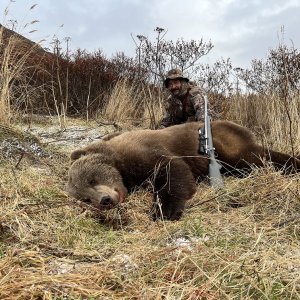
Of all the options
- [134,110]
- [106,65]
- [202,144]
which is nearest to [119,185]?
[202,144]

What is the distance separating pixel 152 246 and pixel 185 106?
4.47 meters

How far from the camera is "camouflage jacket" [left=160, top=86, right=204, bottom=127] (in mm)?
6820

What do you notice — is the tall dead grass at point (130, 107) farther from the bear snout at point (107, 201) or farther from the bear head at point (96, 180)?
the bear snout at point (107, 201)

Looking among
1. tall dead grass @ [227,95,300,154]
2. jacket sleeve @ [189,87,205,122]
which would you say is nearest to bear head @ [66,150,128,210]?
tall dead grass @ [227,95,300,154]

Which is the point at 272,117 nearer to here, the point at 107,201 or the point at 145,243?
the point at 107,201

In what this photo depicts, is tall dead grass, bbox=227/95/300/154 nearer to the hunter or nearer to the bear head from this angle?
the hunter

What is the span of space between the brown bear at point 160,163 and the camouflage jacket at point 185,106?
4.70 feet

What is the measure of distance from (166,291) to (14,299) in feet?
2.11

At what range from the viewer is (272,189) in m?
3.93

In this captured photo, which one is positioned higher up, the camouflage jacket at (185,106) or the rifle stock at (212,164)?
the camouflage jacket at (185,106)

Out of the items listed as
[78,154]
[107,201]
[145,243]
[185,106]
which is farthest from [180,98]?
[145,243]

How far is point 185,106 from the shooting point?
7074 mm

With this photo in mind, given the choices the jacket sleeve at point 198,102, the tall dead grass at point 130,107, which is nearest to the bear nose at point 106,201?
the jacket sleeve at point 198,102

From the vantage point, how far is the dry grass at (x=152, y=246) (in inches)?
81.7
